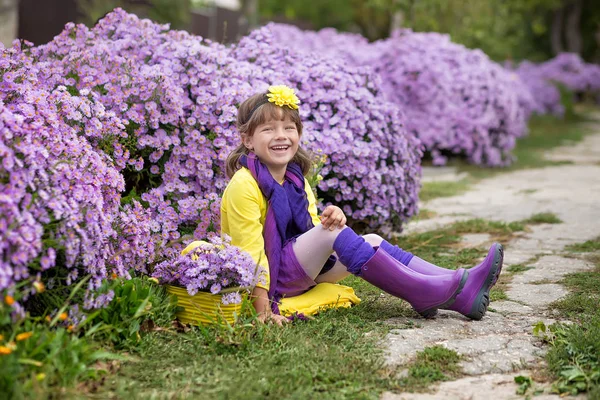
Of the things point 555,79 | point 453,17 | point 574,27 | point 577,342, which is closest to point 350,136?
point 577,342

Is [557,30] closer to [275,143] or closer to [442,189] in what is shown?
[442,189]

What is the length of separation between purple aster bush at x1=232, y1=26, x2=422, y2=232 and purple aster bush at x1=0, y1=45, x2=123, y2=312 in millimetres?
1631

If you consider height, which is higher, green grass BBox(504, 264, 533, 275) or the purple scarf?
the purple scarf

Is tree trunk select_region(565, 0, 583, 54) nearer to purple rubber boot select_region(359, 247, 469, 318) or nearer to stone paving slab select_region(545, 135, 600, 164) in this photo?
stone paving slab select_region(545, 135, 600, 164)

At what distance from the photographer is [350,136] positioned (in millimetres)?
4852

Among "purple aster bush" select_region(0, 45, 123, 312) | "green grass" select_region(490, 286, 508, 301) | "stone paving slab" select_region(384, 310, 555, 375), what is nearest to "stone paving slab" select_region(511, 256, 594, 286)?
"green grass" select_region(490, 286, 508, 301)

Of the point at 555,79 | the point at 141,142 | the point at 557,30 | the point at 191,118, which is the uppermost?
the point at 557,30

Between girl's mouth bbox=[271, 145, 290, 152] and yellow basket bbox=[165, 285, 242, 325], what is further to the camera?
girl's mouth bbox=[271, 145, 290, 152]

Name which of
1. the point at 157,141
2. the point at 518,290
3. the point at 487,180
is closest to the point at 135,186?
the point at 157,141

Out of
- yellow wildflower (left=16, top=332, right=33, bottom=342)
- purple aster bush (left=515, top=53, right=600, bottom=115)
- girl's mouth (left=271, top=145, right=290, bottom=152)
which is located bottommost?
yellow wildflower (left=16, top=332, right=33, bottom=342)

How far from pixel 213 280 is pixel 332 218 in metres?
0.56

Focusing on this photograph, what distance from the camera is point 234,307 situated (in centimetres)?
322

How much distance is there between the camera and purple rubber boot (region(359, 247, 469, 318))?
10.8 feet

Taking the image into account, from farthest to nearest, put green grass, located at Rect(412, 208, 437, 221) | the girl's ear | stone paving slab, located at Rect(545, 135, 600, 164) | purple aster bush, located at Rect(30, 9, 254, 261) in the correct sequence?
stone paving slab, located at Rect(545, 135, 600, 164) → green grass, located at Rect(412, 208, 437, 221) → purple aster bush, located at Rect(30, 9, 254, 261) → the girl's ear
